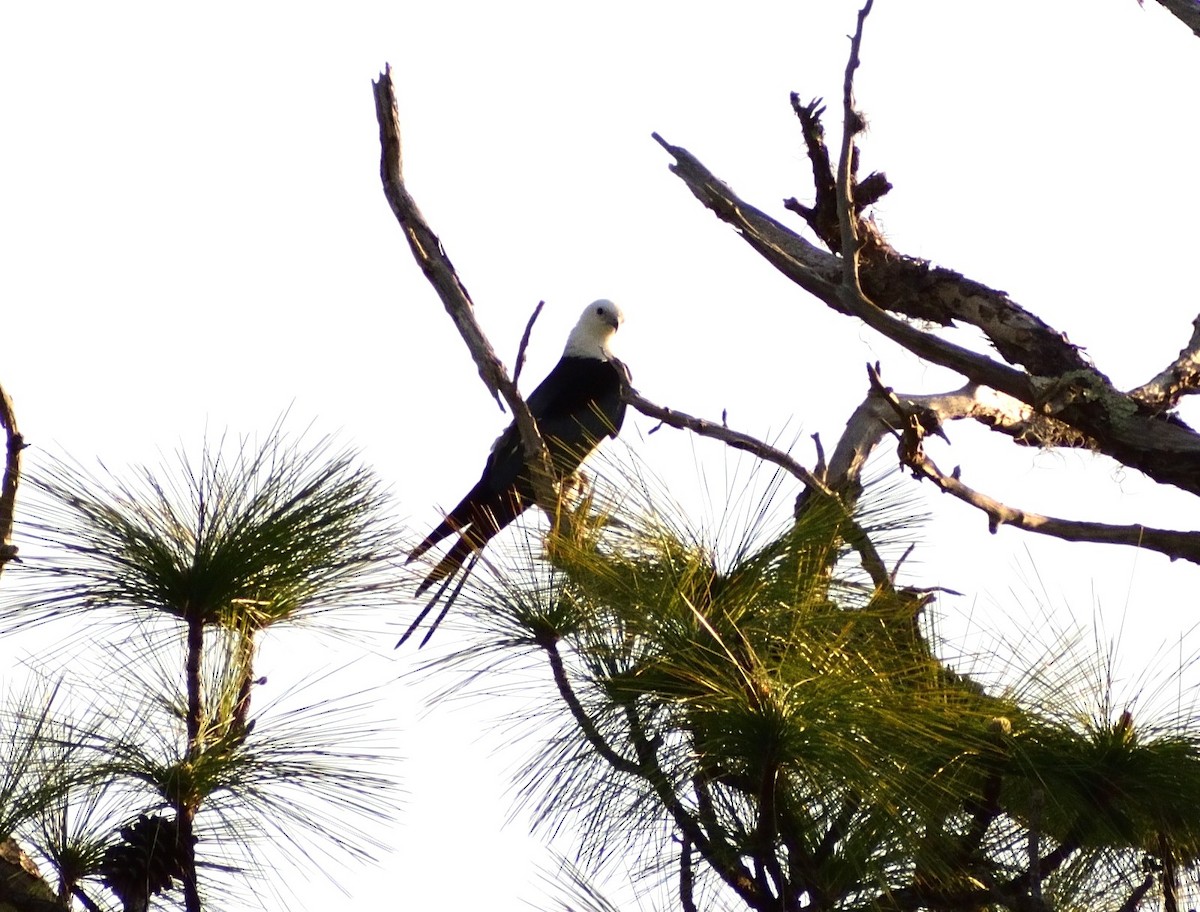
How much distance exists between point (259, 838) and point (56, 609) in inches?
17.6

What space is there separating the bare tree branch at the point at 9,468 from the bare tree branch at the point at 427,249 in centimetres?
73

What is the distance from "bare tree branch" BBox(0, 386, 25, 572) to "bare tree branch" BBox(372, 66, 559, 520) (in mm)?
732

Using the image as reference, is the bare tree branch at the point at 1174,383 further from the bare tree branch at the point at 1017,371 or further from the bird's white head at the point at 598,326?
the bird's white head at the point at 598,326

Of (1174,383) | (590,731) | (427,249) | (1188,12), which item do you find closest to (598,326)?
(1174,383)

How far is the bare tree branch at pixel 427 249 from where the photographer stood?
232 cm

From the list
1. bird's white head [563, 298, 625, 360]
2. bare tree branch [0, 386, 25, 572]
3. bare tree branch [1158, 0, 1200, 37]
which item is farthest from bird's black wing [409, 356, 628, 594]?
bare tree branch [0, 386, 25, 572]

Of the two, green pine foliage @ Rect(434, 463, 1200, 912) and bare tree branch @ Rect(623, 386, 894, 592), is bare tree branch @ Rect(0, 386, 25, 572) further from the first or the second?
bare tree branch @ Rect(623, 386, 894, 592)

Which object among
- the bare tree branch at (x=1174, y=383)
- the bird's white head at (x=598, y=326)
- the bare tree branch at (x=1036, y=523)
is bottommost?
the bare tree branch at (x=1036, y=523)

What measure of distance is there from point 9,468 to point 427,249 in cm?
79

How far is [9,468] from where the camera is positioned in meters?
2.02

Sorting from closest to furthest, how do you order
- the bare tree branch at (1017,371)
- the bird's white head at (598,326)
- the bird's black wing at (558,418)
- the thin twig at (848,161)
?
the thin twig at (848,161) < the bare tree branch at (1017,371) < the bird's black wing at (558,418) < the bird's white head at (598,326)

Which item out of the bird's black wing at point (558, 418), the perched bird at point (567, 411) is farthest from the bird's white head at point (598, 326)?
the bird's black wing at point (558, 418)

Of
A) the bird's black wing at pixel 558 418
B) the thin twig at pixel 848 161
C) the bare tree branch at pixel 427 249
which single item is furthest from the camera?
the bird's black wing at pixel 558 418

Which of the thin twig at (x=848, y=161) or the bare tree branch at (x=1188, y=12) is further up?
the bare tree branch at (x=1188, y=12)
